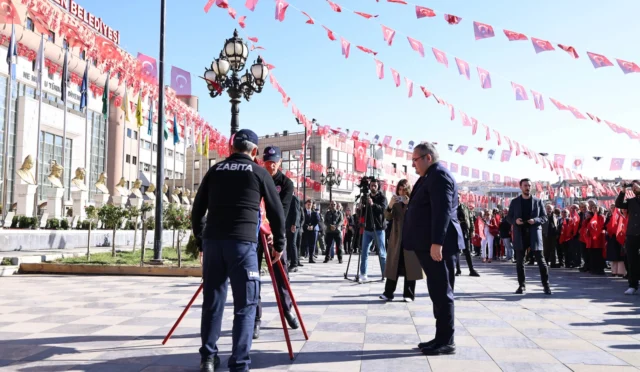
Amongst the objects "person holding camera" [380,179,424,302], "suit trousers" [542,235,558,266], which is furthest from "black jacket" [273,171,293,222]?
"suit trousers" [542,235,558,266]

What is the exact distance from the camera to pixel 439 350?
436 cm

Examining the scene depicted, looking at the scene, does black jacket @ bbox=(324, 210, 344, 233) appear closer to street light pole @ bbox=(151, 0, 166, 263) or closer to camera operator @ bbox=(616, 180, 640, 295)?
street light pole @ bbox=(151, 0, 166, 263)

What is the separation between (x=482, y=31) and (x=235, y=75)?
210 inches

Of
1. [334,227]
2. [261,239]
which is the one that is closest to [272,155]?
[261,239]

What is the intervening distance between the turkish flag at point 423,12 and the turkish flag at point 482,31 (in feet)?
3.09

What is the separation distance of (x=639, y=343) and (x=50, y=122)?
148 ft

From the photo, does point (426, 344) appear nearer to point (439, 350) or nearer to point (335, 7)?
point (439, 350)

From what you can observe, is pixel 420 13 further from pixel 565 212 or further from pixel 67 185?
pixel 67 185

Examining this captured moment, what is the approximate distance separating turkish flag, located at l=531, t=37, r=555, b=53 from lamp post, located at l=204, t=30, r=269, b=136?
5.76 metres

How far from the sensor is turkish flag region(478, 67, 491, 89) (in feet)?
40.7

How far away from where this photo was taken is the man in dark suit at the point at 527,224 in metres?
8.38

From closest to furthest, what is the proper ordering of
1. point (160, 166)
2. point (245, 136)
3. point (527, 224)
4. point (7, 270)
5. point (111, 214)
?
point (245, 136), point (527, 224), point (7, 270), point (160, 166), point (111, 214)

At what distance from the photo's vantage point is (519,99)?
1323cm

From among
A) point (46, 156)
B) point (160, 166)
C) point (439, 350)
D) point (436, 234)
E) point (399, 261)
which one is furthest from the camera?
point (46, 156)
